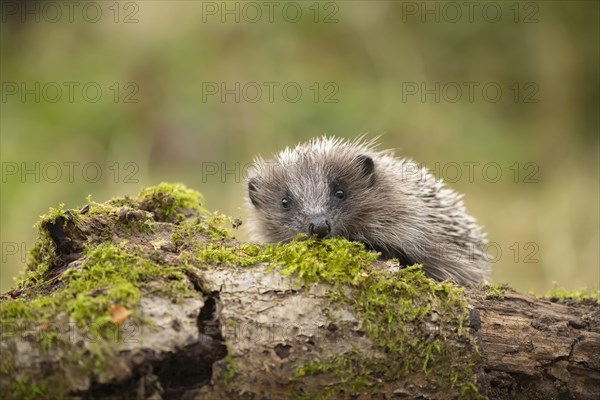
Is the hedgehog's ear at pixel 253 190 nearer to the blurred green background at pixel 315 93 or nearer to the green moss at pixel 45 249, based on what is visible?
the green moss at pixel 45 249

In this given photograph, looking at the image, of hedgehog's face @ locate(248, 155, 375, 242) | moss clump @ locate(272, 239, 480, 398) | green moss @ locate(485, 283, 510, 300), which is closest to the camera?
moss clump @ locate(272, 239, 480, 398)

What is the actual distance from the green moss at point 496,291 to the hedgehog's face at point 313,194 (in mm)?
1248

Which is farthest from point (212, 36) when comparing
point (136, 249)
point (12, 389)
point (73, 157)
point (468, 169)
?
point (12, 389)

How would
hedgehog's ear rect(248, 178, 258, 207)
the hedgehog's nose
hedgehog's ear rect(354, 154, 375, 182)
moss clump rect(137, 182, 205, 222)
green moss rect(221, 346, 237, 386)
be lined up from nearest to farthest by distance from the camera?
green moss rect(221, 346, 237, 386) → the hedgehog's nose → moss clump rect(137, 182, 205, 222) → hedgehog's ear rect(354, 154, 375, 182) → hedgehog's ear rect(248, 178, 258, 207)

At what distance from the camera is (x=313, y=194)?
535 centimetres

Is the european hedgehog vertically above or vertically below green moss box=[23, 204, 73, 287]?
above

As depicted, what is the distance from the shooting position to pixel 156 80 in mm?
Answer: 11234

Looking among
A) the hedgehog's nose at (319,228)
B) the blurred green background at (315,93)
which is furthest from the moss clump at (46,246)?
the blurred green background at (315,93)

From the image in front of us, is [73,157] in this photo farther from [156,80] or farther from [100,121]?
[156,80]

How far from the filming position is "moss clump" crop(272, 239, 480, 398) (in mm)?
3582

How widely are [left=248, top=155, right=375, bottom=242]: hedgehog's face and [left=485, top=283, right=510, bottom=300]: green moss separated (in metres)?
1.25

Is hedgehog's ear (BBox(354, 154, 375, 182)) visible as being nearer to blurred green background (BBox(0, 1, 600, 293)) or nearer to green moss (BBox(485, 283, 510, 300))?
green moss (BBox(485, 283, 510, 300))

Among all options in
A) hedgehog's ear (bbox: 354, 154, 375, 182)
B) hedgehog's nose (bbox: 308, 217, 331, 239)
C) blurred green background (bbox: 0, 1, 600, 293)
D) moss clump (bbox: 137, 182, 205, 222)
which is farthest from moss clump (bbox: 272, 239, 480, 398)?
blurred green background (bbox: 0, 1, 600, 293)

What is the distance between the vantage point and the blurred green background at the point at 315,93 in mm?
10516
